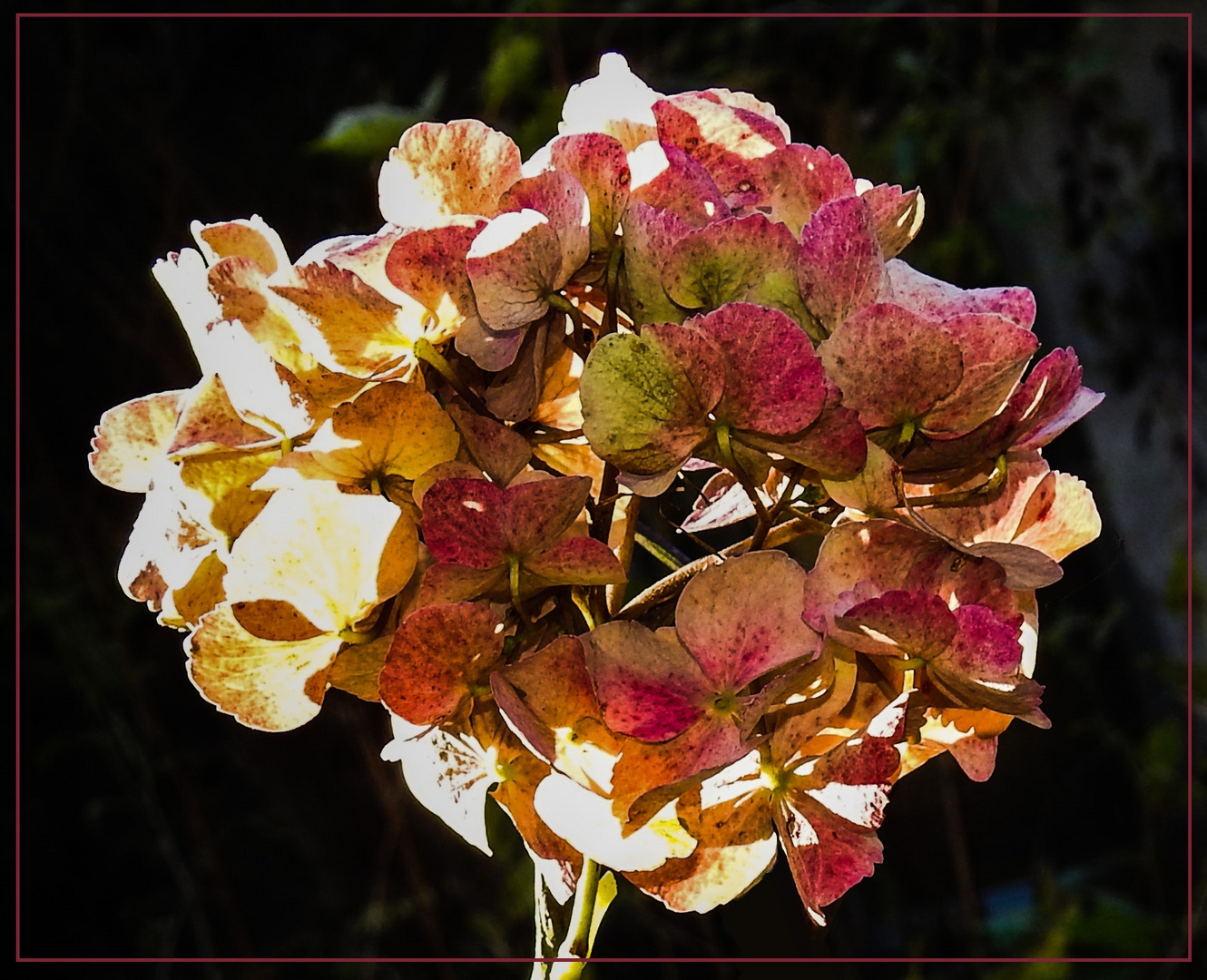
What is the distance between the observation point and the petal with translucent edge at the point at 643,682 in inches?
8.7

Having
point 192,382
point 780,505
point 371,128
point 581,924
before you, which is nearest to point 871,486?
point 780,505

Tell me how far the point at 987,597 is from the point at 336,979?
3.83 feet

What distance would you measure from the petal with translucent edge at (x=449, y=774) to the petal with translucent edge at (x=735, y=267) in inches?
4.5

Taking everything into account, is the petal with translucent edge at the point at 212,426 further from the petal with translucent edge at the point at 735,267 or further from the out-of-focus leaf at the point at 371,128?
the out-of-focus leaf at the point at 371,128

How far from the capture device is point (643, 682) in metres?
0.22

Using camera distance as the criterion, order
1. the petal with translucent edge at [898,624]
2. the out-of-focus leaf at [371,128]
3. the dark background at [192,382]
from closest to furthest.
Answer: the petal with translucent edge at [898,624] < the out-of-focus leaf at [371,128] < the dark background at [192,382]

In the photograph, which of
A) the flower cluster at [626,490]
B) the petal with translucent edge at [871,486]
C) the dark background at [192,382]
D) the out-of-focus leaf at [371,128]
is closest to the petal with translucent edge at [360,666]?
the flower cluster at [626,490]

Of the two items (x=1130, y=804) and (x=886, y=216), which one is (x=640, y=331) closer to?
(x=886, y=216)

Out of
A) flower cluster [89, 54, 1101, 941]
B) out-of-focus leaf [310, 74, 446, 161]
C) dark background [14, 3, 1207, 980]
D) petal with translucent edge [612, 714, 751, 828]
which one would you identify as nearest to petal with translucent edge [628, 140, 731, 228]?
flower cluster [89, 54, 1101, 941]

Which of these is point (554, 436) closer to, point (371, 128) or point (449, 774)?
point (449, 774)

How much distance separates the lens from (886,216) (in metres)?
0.26

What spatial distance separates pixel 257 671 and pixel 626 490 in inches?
3.6

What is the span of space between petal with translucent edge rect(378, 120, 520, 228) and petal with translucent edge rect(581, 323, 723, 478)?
0.06 meters

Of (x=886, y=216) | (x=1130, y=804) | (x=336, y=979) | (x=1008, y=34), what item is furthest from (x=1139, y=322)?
(x=886, y=216)
